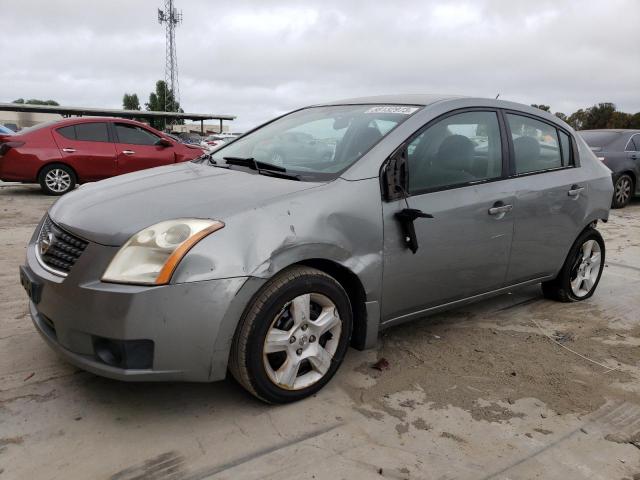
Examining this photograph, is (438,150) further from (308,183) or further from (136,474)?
(136,474)

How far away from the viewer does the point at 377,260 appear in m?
2.88

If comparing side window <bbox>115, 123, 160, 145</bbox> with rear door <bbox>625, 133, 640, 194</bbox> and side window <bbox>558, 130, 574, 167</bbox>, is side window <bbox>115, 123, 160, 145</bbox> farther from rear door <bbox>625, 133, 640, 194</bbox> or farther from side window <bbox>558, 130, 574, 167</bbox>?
rear door <bbox>625, 133, 640, 194</bbox>

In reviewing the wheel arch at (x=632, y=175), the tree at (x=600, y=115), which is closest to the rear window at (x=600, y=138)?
the wheel arch at (x=632, y=175)

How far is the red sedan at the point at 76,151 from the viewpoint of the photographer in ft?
29.8

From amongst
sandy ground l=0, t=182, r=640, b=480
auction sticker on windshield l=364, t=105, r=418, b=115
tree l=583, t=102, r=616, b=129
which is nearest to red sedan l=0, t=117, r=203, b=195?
sandy ground l=0, t=182, r=640, b=480

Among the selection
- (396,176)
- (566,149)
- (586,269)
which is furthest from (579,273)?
(396,176)

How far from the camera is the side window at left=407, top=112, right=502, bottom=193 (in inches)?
123

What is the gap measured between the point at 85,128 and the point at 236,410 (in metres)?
8.24

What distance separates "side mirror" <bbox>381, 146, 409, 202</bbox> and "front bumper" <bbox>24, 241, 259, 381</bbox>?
38.0 inches

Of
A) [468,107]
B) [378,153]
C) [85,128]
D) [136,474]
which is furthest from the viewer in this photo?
[85,128]

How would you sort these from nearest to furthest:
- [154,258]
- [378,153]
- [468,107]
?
[154,258]
[378,153]
[468,107]

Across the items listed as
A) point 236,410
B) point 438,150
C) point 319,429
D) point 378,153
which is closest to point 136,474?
point 236,410

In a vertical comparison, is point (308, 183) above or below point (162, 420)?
above

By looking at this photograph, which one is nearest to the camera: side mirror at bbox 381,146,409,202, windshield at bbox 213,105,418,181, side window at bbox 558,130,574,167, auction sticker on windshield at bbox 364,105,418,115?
side mirror at bbox 381,146,409,202
